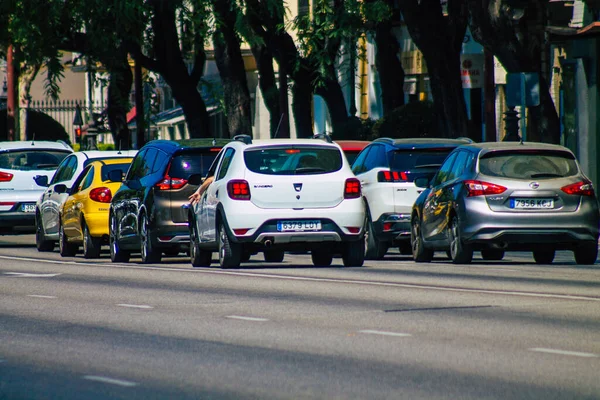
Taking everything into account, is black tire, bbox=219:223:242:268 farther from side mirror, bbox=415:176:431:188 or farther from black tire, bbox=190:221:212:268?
side mirror, bbox=415:176:431:188

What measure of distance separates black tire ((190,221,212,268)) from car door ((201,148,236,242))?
46 centimetres

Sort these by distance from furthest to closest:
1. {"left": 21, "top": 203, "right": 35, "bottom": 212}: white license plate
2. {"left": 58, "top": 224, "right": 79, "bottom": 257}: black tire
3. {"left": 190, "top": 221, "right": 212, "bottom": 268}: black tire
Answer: {"left": 21, "top": 203, "right": 35, "bottom": 212}: white license plate → {"left": 58, "top": 224, "right": 79, "bottom": 257}: black tire → {"left": 190, "top": 221, "right": 212, "bottom": 268}: black tire

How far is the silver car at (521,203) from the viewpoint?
1978 centimetres

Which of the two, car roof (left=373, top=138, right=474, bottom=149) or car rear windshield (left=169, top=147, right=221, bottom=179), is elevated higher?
car roof (left=373, top=138, right=474, bottom=149)

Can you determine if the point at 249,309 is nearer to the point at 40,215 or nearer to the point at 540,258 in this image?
the point at 540,258

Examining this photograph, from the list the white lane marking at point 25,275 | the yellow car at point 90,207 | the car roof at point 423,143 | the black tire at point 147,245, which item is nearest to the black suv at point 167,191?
the black tire at point 147,245

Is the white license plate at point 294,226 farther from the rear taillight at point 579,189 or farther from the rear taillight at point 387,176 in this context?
the rear taillight at point 387,176

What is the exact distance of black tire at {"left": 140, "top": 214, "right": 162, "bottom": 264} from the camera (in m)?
21.8

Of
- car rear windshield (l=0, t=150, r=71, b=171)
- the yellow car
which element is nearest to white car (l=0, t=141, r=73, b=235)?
car rear windshield (l=0, t=150, r=71, b=171)

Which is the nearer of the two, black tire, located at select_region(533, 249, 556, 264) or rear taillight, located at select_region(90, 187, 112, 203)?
black tire, located at select_region(533, 249, 556, 264)

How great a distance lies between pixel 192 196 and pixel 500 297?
22.6ft

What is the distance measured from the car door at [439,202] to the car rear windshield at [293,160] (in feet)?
5.98

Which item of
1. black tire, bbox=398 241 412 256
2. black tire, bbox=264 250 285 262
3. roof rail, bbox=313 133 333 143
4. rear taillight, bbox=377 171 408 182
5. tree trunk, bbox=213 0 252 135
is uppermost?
tree trunk, bbox=213 0 252 135

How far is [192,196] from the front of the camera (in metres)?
20.9
